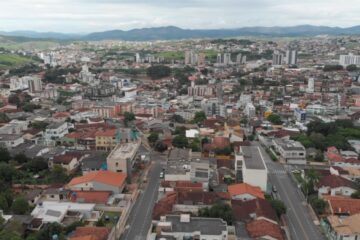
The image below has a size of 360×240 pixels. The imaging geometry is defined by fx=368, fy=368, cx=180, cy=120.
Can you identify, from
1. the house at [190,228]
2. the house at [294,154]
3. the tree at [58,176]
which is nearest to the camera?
the house at [190,228]

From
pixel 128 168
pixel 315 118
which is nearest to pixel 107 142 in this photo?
pixel 128 168

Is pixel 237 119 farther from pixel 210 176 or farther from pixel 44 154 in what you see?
pixel 44 154

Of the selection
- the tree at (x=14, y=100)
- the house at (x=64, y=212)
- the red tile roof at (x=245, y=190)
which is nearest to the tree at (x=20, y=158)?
the house at (x=64, y=212)

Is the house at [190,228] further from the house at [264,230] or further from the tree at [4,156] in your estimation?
the tree at [4,156]

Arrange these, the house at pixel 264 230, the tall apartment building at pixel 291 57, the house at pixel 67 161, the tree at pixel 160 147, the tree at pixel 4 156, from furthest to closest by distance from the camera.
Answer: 1. the tall apartment building at pixel 291 57
2. the tree at pixel 160 147
3. the tree at pixel 4 156
4. the house at pixel 67 161
5. the house at pixel 264 230

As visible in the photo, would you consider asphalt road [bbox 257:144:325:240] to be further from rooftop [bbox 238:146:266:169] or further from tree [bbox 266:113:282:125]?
tree [bbox 266:113:282:125]

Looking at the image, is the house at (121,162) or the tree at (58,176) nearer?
the tree at (58,176)
